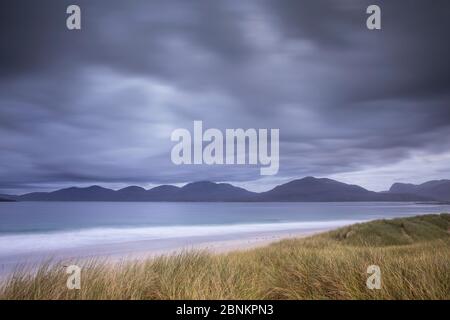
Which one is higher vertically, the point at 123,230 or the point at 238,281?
the point at 238,281

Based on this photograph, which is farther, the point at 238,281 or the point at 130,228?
the point at 130,228

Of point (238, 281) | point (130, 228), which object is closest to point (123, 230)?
point (130, 228)

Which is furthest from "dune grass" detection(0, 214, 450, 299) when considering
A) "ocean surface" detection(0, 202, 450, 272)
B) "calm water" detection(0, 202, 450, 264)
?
"calm water" detection(0, 202, 450, 264)

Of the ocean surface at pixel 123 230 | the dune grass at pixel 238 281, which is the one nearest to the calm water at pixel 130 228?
the ocean surface at pixel 123 230

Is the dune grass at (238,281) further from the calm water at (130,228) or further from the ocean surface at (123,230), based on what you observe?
the calm water at (130,228)

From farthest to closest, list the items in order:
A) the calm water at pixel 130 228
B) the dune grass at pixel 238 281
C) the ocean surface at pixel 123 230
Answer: the calm water at pixel 130 228 < the ocean surface at pixel 123 230 < the dune grass at pixel 238 281

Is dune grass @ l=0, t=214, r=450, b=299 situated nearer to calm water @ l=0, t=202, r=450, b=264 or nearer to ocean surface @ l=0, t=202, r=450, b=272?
ocean surface @ l=0, t=202, r=450, b=272

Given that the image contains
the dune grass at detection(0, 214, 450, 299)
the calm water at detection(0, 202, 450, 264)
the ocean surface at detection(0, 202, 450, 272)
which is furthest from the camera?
the calm water at detection(0, 202, 450, 264)

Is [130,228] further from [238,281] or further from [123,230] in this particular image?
A: [238,281]

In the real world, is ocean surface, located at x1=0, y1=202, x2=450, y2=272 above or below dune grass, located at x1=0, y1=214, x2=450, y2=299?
below

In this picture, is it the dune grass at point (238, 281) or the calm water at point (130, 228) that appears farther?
the calm water at point (130, 228)
